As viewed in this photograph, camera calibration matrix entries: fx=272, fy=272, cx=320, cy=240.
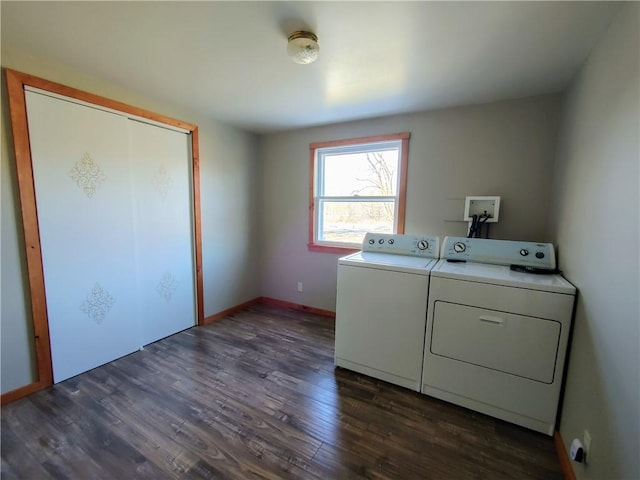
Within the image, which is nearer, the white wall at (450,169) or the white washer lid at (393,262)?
the white washer lid at (393,262)

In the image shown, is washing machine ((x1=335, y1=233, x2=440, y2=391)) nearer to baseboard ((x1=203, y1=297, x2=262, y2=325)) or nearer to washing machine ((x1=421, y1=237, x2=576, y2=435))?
washing machine ((x1=421, y1=237, x2=576, y2=435))

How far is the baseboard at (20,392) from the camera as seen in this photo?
1.75 m

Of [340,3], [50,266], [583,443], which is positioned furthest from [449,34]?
[50,266]

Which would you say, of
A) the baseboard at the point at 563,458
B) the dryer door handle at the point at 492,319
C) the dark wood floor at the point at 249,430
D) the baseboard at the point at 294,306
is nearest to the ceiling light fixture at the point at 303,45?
the dryer door handle at the point at 492,319

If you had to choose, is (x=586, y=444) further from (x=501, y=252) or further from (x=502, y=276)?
(x=501, y=252)

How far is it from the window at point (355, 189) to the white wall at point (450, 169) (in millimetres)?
94

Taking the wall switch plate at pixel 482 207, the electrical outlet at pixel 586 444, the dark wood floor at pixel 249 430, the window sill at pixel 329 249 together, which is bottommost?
the dark wood floor at pixel 249 430

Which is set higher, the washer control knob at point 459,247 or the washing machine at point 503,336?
the washer control knob at point 459,247

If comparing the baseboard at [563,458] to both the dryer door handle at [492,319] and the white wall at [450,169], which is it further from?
the white wall at [450,169]

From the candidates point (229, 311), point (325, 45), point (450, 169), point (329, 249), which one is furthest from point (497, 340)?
point (229, 311)

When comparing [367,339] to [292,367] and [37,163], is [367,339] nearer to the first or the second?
[292,367]

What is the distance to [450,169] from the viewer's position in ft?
8.44

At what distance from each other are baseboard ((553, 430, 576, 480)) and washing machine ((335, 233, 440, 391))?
2.49ft

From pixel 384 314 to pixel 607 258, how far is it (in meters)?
1.23
